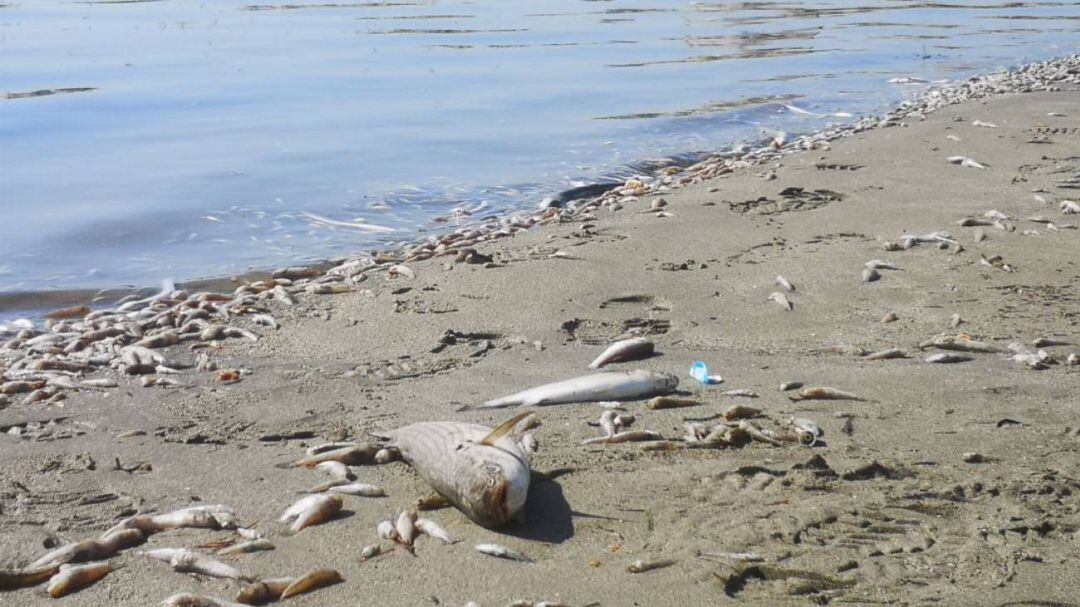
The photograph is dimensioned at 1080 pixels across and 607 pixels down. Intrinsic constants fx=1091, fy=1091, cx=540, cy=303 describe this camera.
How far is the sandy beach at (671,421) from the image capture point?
3.42m

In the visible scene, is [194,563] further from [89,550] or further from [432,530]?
[432,530]

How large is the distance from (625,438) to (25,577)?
221 cm

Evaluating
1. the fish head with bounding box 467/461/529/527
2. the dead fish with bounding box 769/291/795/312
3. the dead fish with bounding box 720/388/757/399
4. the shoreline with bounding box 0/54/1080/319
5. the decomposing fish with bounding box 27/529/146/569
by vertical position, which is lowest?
the shoreline with bounding box 0/54/1080/319

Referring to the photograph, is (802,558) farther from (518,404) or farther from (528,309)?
(528,309)

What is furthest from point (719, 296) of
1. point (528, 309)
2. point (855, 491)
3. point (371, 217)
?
point (371, 217)

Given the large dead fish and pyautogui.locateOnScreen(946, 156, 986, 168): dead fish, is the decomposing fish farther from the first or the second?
pyautogui.locateOnScreen(946, 156, 986, 168): dead fish

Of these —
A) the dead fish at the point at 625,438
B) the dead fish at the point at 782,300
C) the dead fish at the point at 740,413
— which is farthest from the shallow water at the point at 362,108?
the dead fish at the point at 740,413

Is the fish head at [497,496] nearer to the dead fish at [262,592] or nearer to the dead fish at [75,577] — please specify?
the dead fish at [262,592]

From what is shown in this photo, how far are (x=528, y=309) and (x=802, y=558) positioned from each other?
343 cm

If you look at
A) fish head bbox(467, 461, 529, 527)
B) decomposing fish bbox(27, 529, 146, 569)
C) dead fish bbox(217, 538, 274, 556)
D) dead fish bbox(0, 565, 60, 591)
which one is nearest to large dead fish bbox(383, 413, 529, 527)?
fish head bbox(467, 461, 529, 527)

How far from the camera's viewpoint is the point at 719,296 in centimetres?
672

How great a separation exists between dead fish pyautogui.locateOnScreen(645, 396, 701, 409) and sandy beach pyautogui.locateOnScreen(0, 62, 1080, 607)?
0.08 metres

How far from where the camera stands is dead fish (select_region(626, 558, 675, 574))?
11.1ft

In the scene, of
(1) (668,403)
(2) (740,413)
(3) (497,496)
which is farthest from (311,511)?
(2) (740,413)
